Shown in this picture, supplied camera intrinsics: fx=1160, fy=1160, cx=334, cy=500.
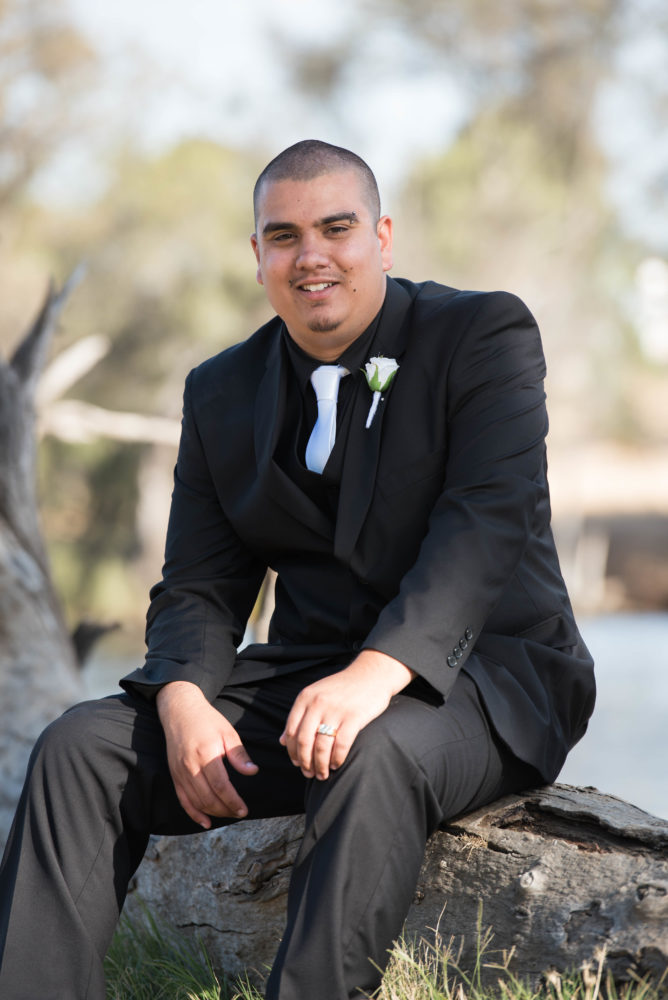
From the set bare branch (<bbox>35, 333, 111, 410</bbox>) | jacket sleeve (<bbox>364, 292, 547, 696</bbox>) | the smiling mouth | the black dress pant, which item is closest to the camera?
the black dress pant

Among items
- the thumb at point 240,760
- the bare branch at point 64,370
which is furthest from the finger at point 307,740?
the bare branch at point 64,370

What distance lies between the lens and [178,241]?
14086 mm

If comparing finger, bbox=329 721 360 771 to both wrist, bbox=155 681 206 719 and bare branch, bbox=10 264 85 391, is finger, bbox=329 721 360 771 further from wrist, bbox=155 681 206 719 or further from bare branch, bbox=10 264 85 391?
bare branch, bbox=10 264 85 391

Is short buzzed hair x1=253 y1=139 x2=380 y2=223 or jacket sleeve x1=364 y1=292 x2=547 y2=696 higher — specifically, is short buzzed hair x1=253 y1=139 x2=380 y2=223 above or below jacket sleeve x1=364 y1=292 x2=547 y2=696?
above

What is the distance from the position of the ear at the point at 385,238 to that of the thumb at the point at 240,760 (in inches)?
44.9

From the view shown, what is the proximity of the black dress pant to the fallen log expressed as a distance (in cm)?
10

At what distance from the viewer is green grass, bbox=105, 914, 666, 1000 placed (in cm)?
204

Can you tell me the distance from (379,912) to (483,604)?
616 mm

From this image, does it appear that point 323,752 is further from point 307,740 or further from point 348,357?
point 348,357

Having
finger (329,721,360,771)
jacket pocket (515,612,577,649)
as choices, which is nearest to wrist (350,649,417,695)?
finger (329,721,360,771)

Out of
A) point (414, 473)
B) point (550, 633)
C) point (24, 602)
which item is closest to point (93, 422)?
point (24, 602)

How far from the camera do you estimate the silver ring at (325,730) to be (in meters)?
2.00

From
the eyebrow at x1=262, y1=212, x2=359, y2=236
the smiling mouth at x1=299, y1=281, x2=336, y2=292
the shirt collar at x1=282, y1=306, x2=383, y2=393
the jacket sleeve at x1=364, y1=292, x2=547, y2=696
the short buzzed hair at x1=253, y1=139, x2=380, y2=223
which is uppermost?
the short buzzed hair at x1=253, y1=139, x2=380, y2=223

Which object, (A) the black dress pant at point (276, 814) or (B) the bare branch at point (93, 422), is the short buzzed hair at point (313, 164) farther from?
(B) the bare branch at point (93, 422)
